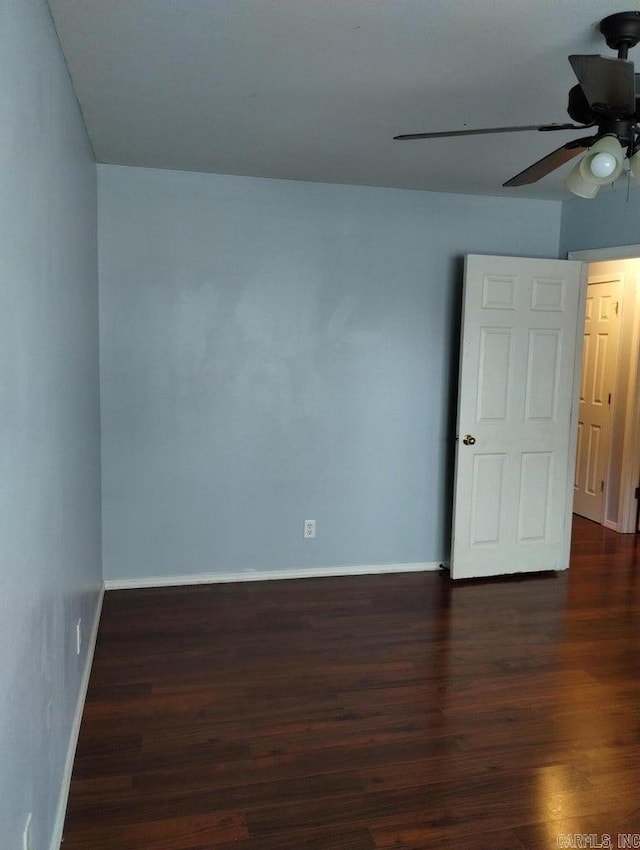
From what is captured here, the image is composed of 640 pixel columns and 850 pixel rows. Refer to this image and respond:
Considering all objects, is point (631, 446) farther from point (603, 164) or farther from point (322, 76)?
point (322, 76)

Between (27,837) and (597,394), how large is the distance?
5.41m

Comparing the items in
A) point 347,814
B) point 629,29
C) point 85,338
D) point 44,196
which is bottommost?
point 347,814

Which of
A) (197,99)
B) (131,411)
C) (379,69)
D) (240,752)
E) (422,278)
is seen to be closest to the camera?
(379,69)

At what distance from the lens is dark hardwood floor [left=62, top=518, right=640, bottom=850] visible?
2.11 metres

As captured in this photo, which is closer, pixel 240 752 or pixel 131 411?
pixel 240 752

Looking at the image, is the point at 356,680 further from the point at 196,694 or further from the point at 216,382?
the point at 216,382

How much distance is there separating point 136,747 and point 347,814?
2.70 feet

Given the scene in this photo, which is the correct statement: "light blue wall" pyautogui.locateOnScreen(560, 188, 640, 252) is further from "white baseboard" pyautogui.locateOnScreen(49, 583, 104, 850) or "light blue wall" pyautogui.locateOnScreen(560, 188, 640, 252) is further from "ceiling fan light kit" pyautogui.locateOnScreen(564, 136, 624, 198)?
"white baseboard" pyautogui.locateOnScreen(49, 583, 104, 850)

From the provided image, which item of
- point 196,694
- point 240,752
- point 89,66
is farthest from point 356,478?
point 89,66

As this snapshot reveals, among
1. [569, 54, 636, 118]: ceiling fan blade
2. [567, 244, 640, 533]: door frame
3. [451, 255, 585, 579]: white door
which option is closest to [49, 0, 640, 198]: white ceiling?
[569, 54, 636, 118]: ceiling fan blade

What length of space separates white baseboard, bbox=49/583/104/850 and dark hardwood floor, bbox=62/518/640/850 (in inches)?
1.4

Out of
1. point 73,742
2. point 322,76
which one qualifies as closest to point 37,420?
point 73,742

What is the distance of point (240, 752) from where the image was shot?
245 cm

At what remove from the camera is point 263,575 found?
13.8 feet
